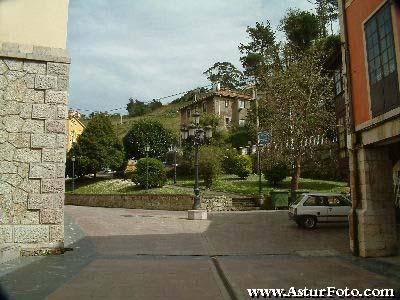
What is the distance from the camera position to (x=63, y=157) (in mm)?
9719

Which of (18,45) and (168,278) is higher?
(18,45)

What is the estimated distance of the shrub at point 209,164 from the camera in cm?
3011

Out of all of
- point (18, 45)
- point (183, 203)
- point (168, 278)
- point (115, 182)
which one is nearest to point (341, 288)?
point (168, 278)

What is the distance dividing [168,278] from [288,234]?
801 centimetres

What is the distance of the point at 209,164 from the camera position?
30.2m

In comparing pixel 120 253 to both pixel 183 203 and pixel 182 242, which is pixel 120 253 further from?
pixel 183 203

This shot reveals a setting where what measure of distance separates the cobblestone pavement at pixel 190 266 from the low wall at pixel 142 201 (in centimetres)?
1162

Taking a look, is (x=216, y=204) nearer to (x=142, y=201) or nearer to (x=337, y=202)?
(x=142, y=201)

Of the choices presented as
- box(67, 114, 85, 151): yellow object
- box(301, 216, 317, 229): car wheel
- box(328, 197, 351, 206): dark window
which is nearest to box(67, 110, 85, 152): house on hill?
box(67, 114, 85, 151): yellow object

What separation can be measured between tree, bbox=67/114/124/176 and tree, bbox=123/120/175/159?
6.42 feet

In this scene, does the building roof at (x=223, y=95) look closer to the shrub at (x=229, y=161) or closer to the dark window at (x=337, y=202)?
the shrub at (x=229, y=161)

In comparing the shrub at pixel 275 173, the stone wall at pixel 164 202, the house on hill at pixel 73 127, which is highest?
the house on hill at pixel 73 127

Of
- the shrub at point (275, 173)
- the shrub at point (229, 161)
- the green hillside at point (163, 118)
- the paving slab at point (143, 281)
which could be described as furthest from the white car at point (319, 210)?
the green hillside at point (163, 118)

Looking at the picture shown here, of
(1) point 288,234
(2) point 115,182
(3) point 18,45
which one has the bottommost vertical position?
(1) point 288,234
